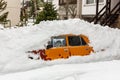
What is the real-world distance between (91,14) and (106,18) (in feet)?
13.3

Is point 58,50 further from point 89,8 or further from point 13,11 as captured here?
point 13,11

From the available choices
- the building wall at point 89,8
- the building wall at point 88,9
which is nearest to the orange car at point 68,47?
the building wall at point 89,8

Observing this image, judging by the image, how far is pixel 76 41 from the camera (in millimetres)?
11633

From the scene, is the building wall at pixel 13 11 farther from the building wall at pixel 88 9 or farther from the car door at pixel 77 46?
the car door at pixel 77 46

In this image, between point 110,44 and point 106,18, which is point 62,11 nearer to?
point 106,18

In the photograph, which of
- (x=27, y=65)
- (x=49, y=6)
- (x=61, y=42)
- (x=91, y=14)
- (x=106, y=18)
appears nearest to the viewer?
(x=27, y=65)

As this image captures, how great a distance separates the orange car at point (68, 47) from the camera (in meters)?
10.8

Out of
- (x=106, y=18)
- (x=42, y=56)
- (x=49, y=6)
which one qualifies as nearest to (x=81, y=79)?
(x=42, y=56)

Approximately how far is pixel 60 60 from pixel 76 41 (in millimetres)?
5847

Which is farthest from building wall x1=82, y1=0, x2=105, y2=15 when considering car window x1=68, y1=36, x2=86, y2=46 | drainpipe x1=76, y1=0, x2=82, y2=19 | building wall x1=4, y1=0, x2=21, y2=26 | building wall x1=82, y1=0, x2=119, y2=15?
car window x1=68, y1=36, x2=86, y2=46

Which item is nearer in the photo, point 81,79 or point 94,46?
point 81,79

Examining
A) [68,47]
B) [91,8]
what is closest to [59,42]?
[68,47]

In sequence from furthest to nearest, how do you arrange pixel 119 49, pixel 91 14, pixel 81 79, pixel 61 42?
pixel 91 14 < pixel 61 42 < pixel 119 49 < pixel 81 79

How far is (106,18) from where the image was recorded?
59.9 feet
